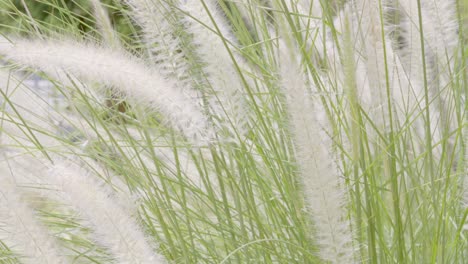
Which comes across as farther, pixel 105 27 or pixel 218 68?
pixel 105 27

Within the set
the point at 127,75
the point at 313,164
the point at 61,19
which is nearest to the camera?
the point at 313,164

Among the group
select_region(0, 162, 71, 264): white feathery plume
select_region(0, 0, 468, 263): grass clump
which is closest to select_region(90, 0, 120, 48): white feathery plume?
select_region(0, 0, 468, 263): grass clump

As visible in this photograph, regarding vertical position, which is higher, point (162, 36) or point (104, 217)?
point (162, 36)

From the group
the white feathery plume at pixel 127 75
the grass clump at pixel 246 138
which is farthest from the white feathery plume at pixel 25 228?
the white feathery plume at pixel 127 75

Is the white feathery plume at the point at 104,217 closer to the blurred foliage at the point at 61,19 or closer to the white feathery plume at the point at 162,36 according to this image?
the white feathery plume at the point at 162,36

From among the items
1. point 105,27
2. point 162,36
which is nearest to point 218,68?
point 162,36

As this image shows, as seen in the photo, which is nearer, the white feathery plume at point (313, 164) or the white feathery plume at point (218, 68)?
the white feathery plume at point (313, 164)

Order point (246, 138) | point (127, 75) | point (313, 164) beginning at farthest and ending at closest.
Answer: point (246, 138)
point (127, 75)
point (313, 164)

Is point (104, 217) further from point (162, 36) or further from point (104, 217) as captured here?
point (162, 36)
